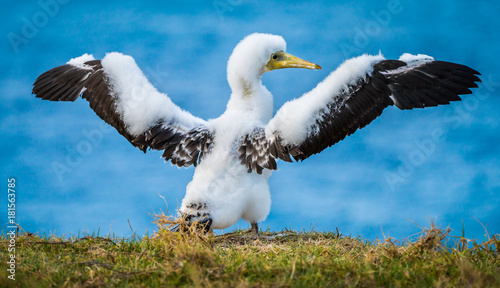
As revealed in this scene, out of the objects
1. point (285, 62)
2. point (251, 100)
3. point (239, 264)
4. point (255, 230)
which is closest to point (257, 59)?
point (285, 62)

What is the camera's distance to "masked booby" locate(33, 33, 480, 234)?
5492 mm

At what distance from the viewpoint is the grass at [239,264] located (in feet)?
12.0

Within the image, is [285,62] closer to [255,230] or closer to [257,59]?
[257,59]

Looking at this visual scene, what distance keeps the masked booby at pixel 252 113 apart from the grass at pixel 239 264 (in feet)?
2.23

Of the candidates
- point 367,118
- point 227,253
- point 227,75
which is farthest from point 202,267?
point 227,75

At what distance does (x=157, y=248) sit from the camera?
483cm

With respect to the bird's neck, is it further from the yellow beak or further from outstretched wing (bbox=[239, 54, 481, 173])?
outstretched wing (bbox=[239, 54, 481, 173])

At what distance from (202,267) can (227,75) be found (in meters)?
3.18

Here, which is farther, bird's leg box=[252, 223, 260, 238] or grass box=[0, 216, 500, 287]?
bird's leg box=[252, 223, 260, 238]

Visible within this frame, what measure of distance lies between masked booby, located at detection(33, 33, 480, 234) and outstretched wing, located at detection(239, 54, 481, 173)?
Result: 0.04 feet

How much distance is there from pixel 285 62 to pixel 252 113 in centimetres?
84

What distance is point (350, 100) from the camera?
5.48 meters

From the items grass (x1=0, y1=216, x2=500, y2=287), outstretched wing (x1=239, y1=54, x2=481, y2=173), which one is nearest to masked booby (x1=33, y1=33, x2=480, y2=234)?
outstretched wing (x1=239, y1=54, x2=481, y2=173)

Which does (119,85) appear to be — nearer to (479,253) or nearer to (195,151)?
(195,151)
